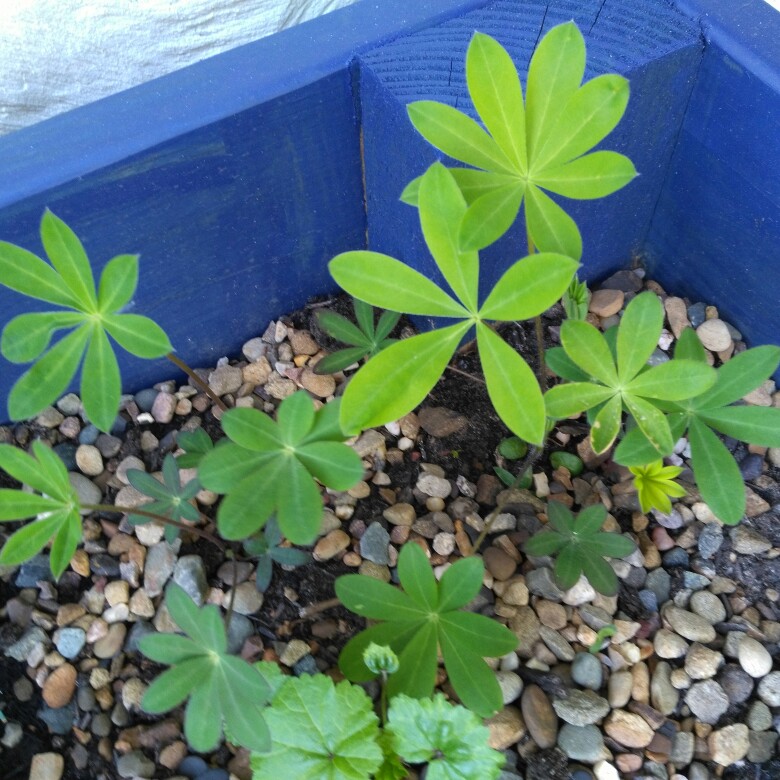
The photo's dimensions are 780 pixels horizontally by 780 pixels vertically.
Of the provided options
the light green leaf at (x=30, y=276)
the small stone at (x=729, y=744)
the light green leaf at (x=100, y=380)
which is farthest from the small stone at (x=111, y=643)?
the small stone at (x=729, y=744)

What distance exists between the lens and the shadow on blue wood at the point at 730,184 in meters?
1.25

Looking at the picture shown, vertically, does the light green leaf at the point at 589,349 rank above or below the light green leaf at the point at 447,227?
below

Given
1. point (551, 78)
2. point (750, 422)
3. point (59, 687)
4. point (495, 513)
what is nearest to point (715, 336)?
point (750, 422)

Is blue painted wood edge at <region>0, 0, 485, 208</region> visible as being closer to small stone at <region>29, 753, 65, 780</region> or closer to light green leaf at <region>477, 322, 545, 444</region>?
light green leaf at <region>477, 322, 545, 444</region>

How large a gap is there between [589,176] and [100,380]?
60cm

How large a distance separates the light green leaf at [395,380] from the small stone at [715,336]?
2.31 feet

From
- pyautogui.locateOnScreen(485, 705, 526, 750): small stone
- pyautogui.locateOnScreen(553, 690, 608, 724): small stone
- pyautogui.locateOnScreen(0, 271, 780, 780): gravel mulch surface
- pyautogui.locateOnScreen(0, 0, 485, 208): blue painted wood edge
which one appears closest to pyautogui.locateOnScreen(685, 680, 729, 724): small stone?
pyautogui.locateOnScreen(0, 271, 780, 780): gravel mulch surface

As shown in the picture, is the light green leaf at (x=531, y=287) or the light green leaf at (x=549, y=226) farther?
the light green leaf at (x=549, y=226)

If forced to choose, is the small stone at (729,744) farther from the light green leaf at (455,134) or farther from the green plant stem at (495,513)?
the light green leaf at (455,134)

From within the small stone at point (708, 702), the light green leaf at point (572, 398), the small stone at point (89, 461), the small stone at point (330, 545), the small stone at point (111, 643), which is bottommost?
the small stone at point (111, 643)

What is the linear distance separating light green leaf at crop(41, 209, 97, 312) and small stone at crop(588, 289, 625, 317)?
0.88 meters

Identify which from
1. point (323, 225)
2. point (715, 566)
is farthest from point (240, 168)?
point (715, 566)

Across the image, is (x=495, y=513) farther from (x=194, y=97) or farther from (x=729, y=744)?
(x=194, y=97)

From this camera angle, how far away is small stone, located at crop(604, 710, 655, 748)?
1160 millimetres
